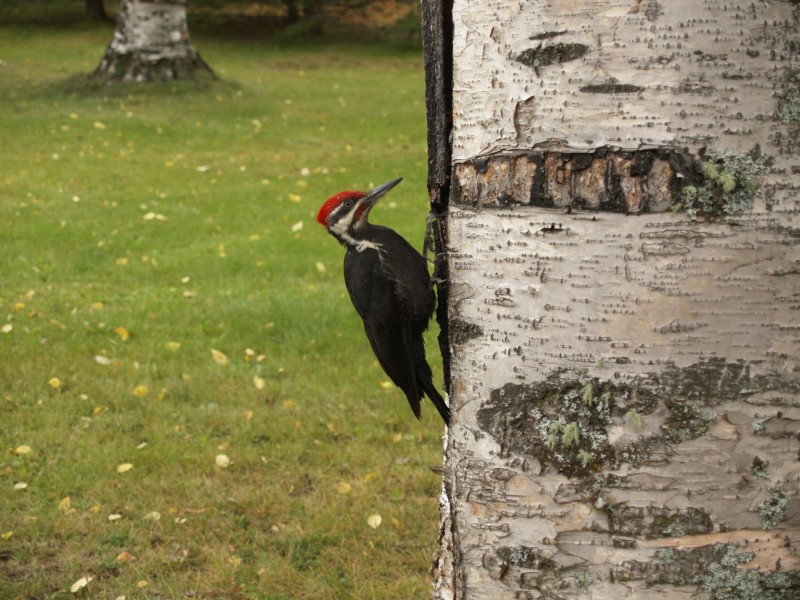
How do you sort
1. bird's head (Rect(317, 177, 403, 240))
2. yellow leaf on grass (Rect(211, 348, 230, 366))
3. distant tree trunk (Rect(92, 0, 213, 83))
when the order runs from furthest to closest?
distant tree trunk (Rect(92, 0, 213, 83)) < yellow leaf on grass (Rect(211, 348, 230, 366)) < bird's head (Rect(317, 177, 403, 240))

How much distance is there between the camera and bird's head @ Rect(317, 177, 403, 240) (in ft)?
11.4

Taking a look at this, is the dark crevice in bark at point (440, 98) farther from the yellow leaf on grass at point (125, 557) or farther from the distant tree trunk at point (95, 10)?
the distant tree trunk at point (95, 10)

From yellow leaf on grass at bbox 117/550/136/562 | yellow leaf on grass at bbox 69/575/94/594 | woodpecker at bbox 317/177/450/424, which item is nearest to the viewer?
woodpecker at bbox 317/177/450/424

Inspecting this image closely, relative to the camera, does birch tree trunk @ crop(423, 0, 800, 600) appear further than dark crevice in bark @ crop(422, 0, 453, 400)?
No

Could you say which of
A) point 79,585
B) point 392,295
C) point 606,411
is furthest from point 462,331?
point 79,585

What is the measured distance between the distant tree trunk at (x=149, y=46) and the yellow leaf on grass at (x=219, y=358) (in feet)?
33.3

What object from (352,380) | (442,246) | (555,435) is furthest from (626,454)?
(352,380)

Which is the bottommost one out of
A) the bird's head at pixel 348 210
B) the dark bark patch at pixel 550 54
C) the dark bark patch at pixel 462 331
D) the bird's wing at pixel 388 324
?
the bird's wing at pixel 388 324

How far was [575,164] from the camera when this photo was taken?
1868 millimetres

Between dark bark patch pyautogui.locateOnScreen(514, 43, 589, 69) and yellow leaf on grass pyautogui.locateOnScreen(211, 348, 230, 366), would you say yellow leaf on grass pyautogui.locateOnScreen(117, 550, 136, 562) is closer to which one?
yellow leaf on grass pyautogui.locateOnScreen(211, 348, 230, 366)

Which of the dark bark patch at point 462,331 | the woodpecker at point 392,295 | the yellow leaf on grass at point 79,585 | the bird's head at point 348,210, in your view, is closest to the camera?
the dark bark patch at point 462,331

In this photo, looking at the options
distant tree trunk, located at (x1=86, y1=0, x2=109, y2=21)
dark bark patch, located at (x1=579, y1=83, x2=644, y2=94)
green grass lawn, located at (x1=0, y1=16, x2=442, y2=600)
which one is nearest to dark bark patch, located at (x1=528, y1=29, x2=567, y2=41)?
dark bark patch, located at (x1=579, y1=83, x2=644, y2=94)

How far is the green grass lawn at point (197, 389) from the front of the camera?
14.0 ft

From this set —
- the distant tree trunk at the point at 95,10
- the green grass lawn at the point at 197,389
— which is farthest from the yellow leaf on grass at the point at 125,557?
the distant tree trunk at the point at 95,10
